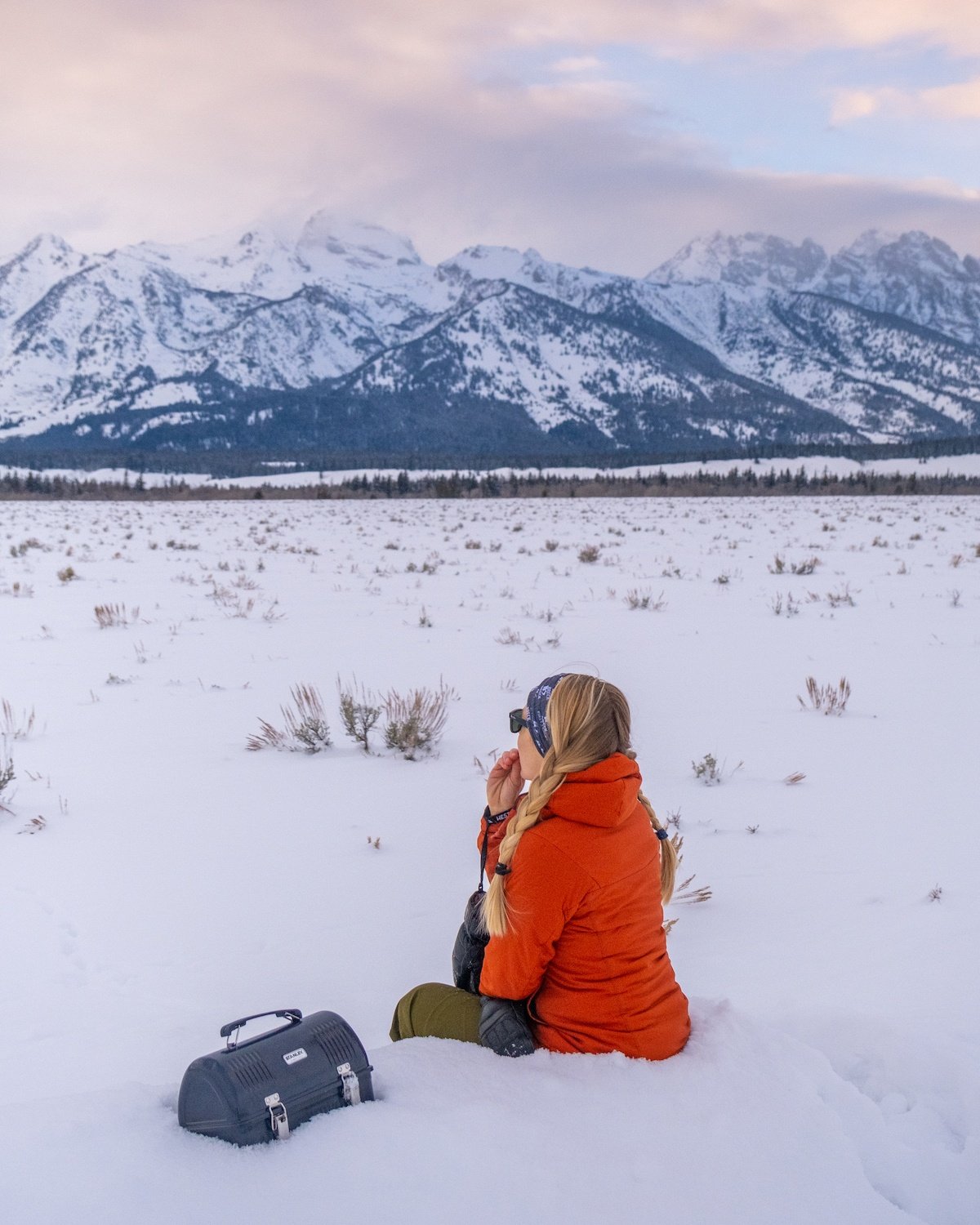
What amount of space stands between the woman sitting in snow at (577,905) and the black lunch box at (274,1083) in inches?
14.6

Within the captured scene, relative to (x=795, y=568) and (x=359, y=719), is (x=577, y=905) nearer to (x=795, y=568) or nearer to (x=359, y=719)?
(x=359, y=719)

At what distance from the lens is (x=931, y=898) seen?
3.60m

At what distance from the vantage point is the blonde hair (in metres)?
2.09

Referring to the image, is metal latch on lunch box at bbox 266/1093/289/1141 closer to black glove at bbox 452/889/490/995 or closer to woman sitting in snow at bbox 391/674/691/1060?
woman sitting in snow at bbox 391/674/691/1060

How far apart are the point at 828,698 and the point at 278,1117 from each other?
5.35m

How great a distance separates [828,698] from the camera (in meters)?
6.41

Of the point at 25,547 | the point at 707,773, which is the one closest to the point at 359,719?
the point at 707,773

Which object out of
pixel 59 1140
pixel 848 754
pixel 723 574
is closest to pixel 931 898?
pixel 848 754

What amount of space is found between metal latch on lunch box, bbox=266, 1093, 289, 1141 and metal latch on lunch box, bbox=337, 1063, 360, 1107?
0.15 m

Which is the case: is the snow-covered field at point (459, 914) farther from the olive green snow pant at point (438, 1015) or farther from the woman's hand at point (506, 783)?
the woman's hand at point (506, 783)

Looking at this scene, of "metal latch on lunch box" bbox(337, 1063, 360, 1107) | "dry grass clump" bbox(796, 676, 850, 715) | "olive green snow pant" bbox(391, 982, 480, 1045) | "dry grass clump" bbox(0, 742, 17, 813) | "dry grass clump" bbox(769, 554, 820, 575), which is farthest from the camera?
"dry grass clump" bbox(769, 554, 820, 575)

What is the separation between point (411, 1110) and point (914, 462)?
86.8 meters

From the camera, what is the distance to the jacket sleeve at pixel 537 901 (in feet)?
6.89

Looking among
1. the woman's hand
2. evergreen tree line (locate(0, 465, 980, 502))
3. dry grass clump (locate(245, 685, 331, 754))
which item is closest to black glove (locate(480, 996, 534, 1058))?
the woman's hand
